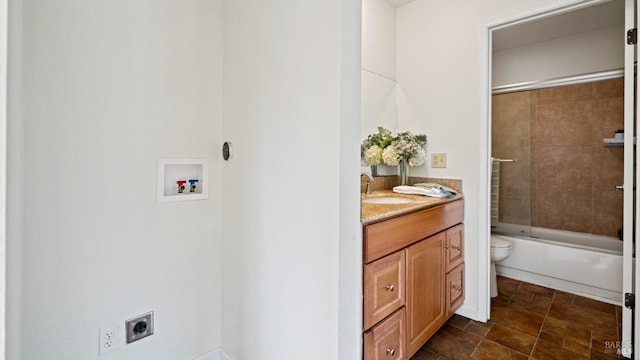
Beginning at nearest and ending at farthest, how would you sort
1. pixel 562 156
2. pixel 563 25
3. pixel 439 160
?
pixel 439 160 < pixel 563 25 < pixel 562 156

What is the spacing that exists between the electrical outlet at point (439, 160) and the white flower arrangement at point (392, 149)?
0.07 m

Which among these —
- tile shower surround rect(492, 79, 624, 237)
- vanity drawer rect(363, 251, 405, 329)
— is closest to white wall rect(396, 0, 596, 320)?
vanity drawer rect(363, 251, 405, 329)

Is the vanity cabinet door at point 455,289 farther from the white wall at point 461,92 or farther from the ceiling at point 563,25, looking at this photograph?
the ceiling at point 563,25

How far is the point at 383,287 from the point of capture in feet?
4.02

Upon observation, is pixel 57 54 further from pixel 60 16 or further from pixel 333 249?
pixel 333 249

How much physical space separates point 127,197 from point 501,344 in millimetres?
2084

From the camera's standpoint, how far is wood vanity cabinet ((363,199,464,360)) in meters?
1.17

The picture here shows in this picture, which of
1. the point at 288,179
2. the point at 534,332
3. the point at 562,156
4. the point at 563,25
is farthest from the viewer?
the point at 562,156

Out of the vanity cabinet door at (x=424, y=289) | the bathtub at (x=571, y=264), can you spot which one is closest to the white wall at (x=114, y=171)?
the vanity cabinet door at (x=424, y=289)

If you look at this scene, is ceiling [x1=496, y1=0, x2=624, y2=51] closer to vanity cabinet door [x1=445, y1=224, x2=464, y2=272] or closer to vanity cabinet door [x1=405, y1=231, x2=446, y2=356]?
vanity cabinet door [x1=445, y1=224, x2=464, y2=272]

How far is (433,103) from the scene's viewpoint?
2141 millimetres

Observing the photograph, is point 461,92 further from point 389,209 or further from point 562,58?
point 562,58

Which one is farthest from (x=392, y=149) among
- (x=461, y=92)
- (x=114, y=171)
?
(x=114, y=171)

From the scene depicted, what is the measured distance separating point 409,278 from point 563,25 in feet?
9.19
